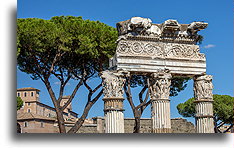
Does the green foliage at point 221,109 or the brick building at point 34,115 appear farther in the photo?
the green foliage at point 221,109

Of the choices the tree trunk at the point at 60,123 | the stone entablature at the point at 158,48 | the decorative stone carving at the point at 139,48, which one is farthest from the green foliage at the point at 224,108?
the decorative stone carving at the point at 139,48

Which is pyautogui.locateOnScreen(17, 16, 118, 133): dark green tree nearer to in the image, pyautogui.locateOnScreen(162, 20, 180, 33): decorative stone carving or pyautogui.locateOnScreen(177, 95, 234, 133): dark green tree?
pyautogui.locateOnScreen(162, 20, 180, 33): decorative stone carving

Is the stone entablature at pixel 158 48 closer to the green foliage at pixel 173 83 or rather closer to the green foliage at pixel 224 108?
the green foliage at pixel 173 83

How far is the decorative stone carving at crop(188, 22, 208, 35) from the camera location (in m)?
12.0

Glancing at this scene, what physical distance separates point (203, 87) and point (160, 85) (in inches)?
53.7

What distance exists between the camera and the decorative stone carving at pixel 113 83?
11.1m

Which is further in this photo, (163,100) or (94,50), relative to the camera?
(94,50)

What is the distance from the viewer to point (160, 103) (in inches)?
454

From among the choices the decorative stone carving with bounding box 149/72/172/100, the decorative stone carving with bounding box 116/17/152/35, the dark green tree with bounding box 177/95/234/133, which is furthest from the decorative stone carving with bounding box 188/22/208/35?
the dark green tree with bounding box 177/95/234/133

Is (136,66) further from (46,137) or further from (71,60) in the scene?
(71,60)

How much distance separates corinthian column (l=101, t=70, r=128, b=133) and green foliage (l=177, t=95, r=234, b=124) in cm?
1639

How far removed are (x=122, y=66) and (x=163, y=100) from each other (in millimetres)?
1479

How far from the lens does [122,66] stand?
445 inches
